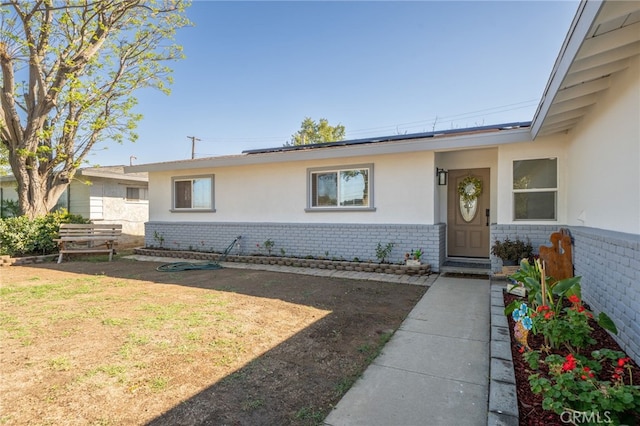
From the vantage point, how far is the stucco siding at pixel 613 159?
9.93ft

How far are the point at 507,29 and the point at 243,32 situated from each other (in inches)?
318

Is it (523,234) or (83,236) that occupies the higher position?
(523,234)

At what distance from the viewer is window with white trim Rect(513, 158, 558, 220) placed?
6312mm

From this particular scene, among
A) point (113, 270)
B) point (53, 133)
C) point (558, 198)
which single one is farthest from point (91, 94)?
point (558, 198)

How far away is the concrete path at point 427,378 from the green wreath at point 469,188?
4160 millimetres

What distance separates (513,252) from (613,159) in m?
2.89

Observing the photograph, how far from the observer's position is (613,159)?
3543 millimetres

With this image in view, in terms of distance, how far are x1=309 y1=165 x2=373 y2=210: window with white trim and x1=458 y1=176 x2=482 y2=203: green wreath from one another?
7.47 feet

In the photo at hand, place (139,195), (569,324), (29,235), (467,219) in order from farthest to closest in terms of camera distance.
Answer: (139,195) → (29,235) → (467,219) → (569,324)

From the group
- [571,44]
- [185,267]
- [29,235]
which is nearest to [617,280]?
[571,44]

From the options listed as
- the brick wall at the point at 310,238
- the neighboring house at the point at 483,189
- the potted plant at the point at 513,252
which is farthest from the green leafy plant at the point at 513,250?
the brick wall at the point at 310,238

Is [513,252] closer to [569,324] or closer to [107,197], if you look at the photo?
[569,324]

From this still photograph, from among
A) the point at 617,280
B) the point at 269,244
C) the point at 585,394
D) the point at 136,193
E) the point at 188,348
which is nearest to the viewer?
the point at 585,394

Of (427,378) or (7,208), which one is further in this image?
(7,208)
